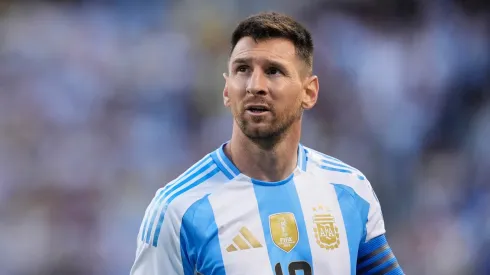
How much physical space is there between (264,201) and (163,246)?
1.35 ft

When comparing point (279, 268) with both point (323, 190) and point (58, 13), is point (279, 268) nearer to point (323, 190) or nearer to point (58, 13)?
point (323, 190)

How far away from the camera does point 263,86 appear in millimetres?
2672

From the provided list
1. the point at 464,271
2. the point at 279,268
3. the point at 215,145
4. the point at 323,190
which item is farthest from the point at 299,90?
the point at 464,271

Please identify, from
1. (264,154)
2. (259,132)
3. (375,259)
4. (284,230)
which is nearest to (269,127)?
(259,132)

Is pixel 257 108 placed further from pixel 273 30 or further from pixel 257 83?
pixel 273 30

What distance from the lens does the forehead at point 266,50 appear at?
2.72 metres

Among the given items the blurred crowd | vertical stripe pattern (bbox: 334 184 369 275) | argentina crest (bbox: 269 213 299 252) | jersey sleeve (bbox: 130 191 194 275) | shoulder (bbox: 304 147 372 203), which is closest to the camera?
jersey sleeve (bbox: 130 191 194 275)

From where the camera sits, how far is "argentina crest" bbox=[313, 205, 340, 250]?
9.16 ft

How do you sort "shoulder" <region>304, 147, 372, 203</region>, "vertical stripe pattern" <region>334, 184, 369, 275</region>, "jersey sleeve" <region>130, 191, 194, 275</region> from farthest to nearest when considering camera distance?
"shoulder" <region>304, 147, 372, 203</region>, "vertical stripe pattern" <region>334, 184, 369, 275</region>, "jersey sleeve" <region>130, 191, 194, 275</region>

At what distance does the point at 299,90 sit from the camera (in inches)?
111

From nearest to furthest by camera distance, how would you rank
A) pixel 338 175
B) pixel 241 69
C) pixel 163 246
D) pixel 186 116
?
1. pixel 163 246
2. pixel 241 69
3. pixel 338 175
4. pixel 186 116

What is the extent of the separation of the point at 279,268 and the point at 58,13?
12.7 feet

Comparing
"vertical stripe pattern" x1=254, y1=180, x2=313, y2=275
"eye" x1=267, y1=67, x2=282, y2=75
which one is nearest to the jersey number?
"vertical stripe pattern" x1=254, y1=180, x2=313, y2=275

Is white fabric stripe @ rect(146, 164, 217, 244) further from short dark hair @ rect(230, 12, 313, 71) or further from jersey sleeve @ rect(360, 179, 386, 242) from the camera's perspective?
jersey sleeve @ rect(360, 179, 386, 242)
